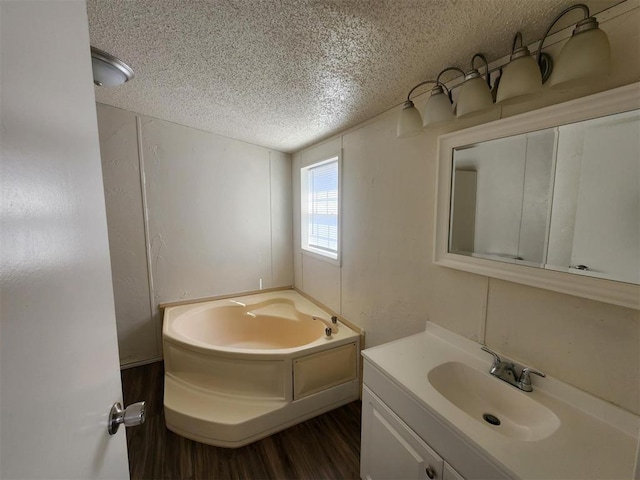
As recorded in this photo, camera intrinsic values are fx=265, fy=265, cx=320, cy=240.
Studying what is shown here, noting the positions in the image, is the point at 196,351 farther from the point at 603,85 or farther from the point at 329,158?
the point at 603,85

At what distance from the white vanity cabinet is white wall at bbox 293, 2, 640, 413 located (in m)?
0.49

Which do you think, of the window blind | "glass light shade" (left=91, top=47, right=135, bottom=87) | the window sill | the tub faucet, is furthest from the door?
the window blind

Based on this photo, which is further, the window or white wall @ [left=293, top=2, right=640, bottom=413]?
the window

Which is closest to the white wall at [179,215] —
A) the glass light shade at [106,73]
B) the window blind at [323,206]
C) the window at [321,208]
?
the window at [321,208]

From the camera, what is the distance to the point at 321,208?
2.76m

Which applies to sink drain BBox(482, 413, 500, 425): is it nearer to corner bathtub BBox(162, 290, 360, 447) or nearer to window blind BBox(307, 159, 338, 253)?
corner bathtub BBox(162, 290, 360, 447)

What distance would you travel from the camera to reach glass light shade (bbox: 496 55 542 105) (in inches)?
37.1

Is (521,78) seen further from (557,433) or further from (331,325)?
(331,325)

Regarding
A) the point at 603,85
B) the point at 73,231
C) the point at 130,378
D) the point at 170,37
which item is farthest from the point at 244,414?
the point at 603,85

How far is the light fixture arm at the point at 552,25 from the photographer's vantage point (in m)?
0.79

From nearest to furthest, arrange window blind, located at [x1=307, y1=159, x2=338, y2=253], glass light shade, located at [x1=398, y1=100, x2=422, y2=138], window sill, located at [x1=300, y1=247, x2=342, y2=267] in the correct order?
glass light shade, located at [x1=398, y1=100, x2=422, y2=138], window sill, located at [x1=300, y1=247, x2=342, y2=267], window blind, located at [x1=307, y1=159, x2=338, y2=253]

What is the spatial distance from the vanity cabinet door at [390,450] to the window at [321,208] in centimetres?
133

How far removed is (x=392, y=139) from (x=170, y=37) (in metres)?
1.33

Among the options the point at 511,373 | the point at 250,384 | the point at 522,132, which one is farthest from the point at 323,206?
the point at 511,373
